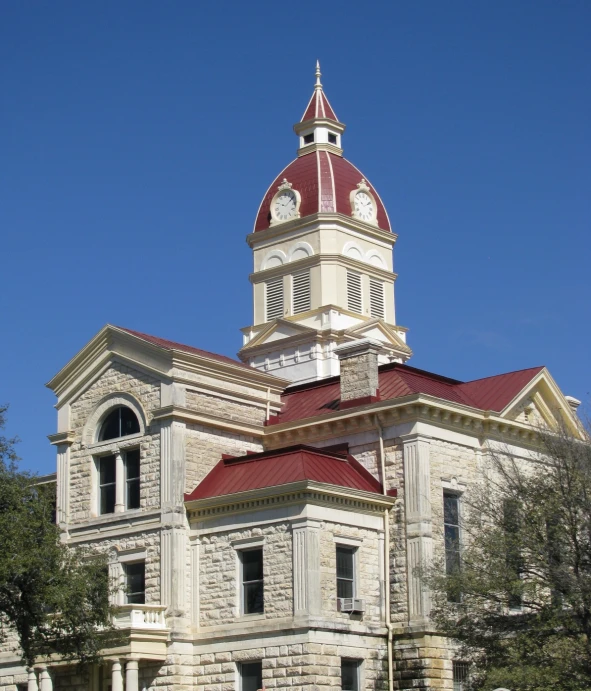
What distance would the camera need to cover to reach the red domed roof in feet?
188

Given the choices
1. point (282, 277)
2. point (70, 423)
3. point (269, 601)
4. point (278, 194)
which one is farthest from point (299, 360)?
point (269, 601)

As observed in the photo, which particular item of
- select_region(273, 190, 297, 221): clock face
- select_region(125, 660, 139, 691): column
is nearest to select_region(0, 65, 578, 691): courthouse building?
select_region(125, 660, 139, 691): column

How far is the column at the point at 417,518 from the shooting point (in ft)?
125

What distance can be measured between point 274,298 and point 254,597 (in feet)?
70.2

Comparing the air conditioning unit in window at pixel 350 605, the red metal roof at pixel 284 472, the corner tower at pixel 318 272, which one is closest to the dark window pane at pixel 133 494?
the red metal roof at pixel 284 472

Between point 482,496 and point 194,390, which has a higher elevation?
point 194,390

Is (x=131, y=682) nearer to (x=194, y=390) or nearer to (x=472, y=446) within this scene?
(x=194, y=390)

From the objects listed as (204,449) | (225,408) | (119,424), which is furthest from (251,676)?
(119,424)

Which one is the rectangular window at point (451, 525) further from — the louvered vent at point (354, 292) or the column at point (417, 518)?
the louvered vent at point (354, 292)

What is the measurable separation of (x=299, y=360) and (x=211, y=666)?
63.7ft

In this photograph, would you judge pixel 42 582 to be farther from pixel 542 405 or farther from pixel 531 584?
pixel 542 405

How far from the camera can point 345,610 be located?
37344 millimetres

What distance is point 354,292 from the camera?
186 feet

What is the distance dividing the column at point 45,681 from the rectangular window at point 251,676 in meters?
5.94
